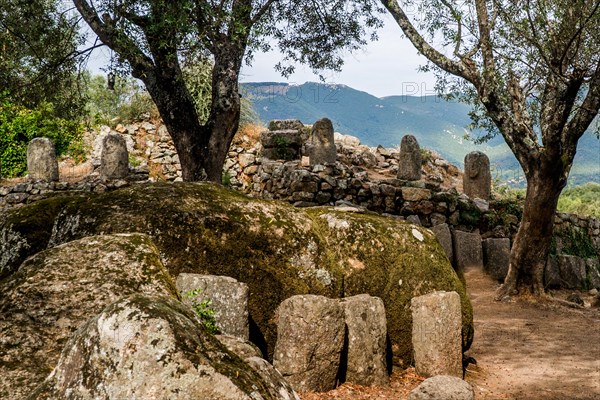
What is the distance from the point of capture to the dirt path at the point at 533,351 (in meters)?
7.71

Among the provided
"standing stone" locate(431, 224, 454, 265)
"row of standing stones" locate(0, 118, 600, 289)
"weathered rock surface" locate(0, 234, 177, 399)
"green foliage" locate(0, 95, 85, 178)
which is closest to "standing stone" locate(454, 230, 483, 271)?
"row of standing stones" locate(0, 118, 600, 289)

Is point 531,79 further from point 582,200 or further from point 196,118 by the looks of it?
point 582,200

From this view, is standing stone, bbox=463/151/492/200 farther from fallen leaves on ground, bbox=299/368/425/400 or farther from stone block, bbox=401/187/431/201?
fallen leaves on ground, bbox=299/368/425/400

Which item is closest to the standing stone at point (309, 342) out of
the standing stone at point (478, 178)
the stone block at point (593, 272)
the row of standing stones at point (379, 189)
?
the row of standing stones at point (379, 189)

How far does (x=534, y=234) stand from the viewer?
45.5ft

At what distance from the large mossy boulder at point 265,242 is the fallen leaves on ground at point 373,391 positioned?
378 mm

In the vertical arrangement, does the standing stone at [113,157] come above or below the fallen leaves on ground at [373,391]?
above

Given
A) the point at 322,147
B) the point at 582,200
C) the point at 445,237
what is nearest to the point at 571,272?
the point at 445,237

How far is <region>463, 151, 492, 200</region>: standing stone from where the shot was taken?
20547 mm

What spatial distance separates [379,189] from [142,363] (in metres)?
16.0

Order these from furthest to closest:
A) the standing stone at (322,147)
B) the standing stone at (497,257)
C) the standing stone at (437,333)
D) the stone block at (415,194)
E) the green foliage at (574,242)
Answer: the standing stone at (322,147) < the green foliage at (574,242) < the stone block at (415,194) < the standing stone at (497,257) < the standing stone at (437,333)

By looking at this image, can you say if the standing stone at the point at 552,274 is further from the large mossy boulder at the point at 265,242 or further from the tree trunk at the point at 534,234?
the large mossy boulder at the point at 265,242

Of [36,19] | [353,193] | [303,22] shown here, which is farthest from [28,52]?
[353,193]

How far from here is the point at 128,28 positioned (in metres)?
11.8
